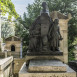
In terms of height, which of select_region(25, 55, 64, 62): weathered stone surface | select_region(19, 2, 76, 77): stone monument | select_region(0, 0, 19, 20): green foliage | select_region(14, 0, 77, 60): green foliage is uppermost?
select_region(14, 0, 77, 60): green foliage

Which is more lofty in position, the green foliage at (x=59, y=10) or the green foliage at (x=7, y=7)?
the green foliage at (x=59, y=10)

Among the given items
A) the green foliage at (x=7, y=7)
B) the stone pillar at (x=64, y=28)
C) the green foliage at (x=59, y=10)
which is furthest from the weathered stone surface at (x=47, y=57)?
the green foliage at (x=59, y=10)

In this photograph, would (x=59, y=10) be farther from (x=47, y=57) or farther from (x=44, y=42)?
(x=47, y=57)

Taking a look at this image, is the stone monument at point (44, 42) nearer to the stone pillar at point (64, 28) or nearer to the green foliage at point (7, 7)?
the green foliage at point (7, 7)

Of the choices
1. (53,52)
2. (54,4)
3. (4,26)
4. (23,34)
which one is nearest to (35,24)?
(53,52)

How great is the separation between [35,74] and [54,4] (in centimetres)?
1710

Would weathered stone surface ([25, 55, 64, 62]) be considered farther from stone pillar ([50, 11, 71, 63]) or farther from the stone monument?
stone pillar ([50, 11, 71, 63])

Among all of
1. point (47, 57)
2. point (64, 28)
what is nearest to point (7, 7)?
point (47, 57)

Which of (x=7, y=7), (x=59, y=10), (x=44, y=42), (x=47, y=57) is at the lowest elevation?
(x=47, y=57)

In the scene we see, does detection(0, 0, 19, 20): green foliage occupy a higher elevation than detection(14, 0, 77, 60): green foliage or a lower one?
lower

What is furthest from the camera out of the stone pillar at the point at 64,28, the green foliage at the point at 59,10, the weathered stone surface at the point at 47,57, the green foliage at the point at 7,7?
the green foliage at the point at 59,10

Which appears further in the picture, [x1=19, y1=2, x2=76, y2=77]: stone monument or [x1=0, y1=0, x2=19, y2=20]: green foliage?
[x1=0, y1=0, x2=19, y2=20]: green foliage

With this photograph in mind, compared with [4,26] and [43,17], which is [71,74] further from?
[4,26]

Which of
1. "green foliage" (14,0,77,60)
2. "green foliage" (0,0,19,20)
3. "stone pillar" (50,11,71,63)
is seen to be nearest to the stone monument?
"green foliage" (0,0,19,20)
